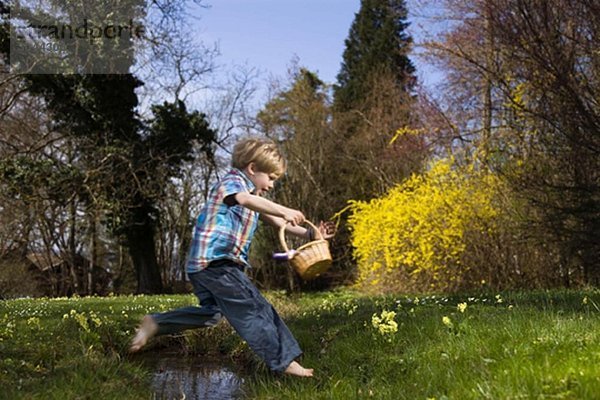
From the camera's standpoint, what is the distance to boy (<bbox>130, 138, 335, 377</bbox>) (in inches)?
153

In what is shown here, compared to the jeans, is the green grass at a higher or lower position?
lower

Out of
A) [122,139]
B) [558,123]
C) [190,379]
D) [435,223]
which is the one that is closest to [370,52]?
[122,139]

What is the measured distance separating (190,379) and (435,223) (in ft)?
27.8

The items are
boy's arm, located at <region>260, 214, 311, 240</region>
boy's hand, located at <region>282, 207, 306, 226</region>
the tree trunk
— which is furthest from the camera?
the tree trunk

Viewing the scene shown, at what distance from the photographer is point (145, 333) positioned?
414 cm

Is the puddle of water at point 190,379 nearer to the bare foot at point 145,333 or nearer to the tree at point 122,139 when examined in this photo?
the bare foot at point 145,333

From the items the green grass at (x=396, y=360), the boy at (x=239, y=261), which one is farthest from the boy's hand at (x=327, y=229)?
the green grass at (x=396, y=360)

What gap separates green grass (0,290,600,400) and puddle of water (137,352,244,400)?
0.48 ft

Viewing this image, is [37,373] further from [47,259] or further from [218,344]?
[47,259]

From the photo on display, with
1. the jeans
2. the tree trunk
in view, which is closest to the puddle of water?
the jeans

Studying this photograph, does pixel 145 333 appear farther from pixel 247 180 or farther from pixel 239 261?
pixel 247 180

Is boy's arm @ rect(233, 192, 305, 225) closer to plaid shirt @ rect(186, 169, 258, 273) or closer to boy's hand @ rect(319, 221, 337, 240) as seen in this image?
plaid shirt @ rect(186, 169, 258, 273)

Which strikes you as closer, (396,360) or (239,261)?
(396,360)

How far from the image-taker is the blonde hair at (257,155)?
410cm
